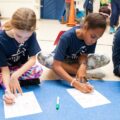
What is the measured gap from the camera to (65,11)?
4.80 meters

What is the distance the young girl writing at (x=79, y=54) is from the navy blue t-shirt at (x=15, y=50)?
0.16 meters

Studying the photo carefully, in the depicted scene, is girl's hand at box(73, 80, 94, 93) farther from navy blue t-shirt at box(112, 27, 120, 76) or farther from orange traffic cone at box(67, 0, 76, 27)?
orange traffic cone at box(67, 0, 76, 27)

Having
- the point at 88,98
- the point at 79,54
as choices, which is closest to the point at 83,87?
the point at 88,98

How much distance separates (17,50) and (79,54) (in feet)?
1.37

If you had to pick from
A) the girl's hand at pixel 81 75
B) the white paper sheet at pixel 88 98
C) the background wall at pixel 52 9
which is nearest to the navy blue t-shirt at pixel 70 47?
the girl's hand at pixel 81 75

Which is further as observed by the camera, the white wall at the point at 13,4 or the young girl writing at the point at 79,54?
the white wall at the point at 13,4

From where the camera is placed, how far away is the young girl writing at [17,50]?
1157mm

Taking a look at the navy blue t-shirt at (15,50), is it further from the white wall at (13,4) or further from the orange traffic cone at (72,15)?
the white wall at (13,4)

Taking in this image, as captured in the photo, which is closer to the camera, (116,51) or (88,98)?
(88,98)

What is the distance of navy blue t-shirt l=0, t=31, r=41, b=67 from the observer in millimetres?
1269

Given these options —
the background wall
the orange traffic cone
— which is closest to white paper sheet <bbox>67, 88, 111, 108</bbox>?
the orange traffic cone

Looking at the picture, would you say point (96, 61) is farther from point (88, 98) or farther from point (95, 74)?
point (88, 98)

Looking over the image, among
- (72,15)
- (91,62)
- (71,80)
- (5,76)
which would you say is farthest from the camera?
(72,15)

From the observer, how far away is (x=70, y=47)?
1479mm
